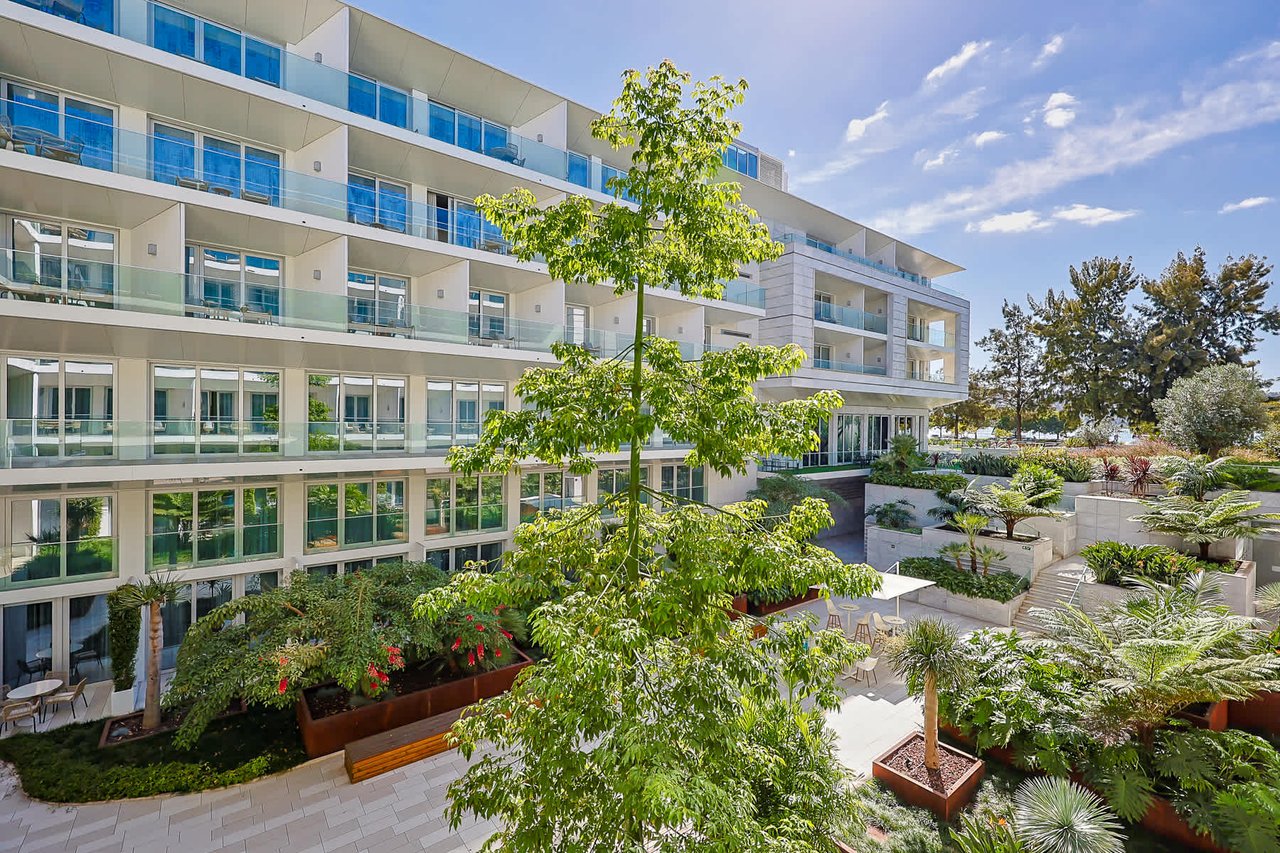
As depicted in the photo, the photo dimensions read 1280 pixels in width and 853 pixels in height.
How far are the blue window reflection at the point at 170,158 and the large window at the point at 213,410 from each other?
381 centimetres

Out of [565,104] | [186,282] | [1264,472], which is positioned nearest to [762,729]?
[186,282]

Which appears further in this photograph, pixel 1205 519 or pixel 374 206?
pixel 1205 519

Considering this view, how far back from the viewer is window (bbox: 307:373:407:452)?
41.1 ft

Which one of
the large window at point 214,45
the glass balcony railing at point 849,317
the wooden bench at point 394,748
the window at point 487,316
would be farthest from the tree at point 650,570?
the glass balcony railing at point 849,317

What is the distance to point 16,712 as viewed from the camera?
30.3ft

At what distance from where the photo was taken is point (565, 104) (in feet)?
52.1

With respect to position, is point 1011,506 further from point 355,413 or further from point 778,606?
point 355,413

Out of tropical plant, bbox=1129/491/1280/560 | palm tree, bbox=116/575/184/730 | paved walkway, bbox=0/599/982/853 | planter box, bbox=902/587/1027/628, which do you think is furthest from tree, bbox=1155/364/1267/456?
palm tree, bbox=116/575/184/730

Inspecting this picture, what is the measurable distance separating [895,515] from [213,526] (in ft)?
68.1

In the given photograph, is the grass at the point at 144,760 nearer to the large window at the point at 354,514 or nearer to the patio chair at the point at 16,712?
the patio chair at the point at 16,712

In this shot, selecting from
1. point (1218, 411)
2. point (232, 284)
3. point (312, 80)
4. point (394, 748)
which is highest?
point (312, 80)

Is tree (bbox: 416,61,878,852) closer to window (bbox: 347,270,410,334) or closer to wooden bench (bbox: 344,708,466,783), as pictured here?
wooden bench (bbox: 344,708,466,783)

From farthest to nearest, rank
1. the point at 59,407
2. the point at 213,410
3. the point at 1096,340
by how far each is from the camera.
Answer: the point at 1096,340
the point at 213,410
the point at 59,407

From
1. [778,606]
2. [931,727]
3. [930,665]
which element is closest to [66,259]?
[930,665]
